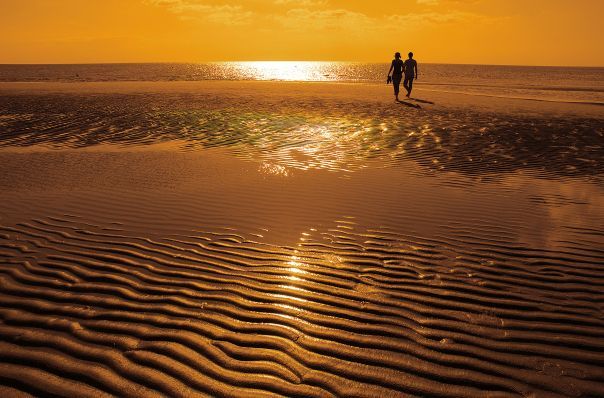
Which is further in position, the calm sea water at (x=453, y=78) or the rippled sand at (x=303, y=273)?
the calm sea water at (x=453, y=78)

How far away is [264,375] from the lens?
132 inches

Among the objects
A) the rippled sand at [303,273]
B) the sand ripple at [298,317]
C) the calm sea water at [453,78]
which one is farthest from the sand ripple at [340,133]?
the calm sea water at [453,78]

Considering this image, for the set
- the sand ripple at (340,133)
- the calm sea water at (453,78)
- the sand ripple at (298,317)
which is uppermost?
the calm sea water at (453,78)

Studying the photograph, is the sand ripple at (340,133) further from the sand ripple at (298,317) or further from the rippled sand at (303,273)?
the sand ripple at (298,317)

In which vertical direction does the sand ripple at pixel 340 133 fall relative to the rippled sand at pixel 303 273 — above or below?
above

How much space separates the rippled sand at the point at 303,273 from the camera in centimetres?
342

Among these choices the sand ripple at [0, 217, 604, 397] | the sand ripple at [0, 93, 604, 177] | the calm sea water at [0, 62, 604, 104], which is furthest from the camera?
the calm sea water at [0, 62, 604, 104]

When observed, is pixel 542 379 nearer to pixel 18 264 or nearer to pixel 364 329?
pixel 364 329

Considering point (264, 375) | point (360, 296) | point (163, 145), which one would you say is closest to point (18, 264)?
point (264, 375)

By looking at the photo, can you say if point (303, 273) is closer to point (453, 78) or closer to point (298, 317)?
point (298, 317)

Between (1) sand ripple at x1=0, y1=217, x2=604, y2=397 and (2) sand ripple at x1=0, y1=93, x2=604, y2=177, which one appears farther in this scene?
(2) sand ripple at x1=0, y1=93, x2=604, y2=177

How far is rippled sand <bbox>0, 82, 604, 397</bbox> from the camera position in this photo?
3.42 metres

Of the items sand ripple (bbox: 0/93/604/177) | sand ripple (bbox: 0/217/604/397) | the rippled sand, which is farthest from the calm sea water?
sand ripple (bbox: 0/217/604/397)

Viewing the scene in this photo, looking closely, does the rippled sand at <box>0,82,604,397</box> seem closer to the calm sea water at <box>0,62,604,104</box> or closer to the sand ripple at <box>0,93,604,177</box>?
the sand ripple at <box>0,93,604,177</box>
